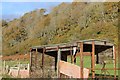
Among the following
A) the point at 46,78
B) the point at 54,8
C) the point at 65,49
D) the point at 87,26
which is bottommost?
the point at 46,78

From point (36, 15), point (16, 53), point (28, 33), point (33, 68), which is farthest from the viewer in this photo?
point (36, 15)

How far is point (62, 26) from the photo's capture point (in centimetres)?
1251

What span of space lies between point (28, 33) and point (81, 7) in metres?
2.98

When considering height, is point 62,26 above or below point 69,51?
above

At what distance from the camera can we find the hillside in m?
11.1

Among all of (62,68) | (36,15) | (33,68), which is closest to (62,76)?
(62,68)

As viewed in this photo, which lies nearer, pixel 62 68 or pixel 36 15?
pixel 62 68

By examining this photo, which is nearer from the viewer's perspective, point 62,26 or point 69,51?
point 69,51

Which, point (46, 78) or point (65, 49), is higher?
point (65, 49)

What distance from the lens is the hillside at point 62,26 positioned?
1114cm

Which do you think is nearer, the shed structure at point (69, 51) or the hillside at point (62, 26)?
the shed structure at point (69, 51)

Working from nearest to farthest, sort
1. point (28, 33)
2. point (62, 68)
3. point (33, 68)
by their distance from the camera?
point (62, 68), point (33, 68), point (28, 33)

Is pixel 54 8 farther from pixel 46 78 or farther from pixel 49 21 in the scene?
pixel 46 78

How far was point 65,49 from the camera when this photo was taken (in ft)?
22.0
